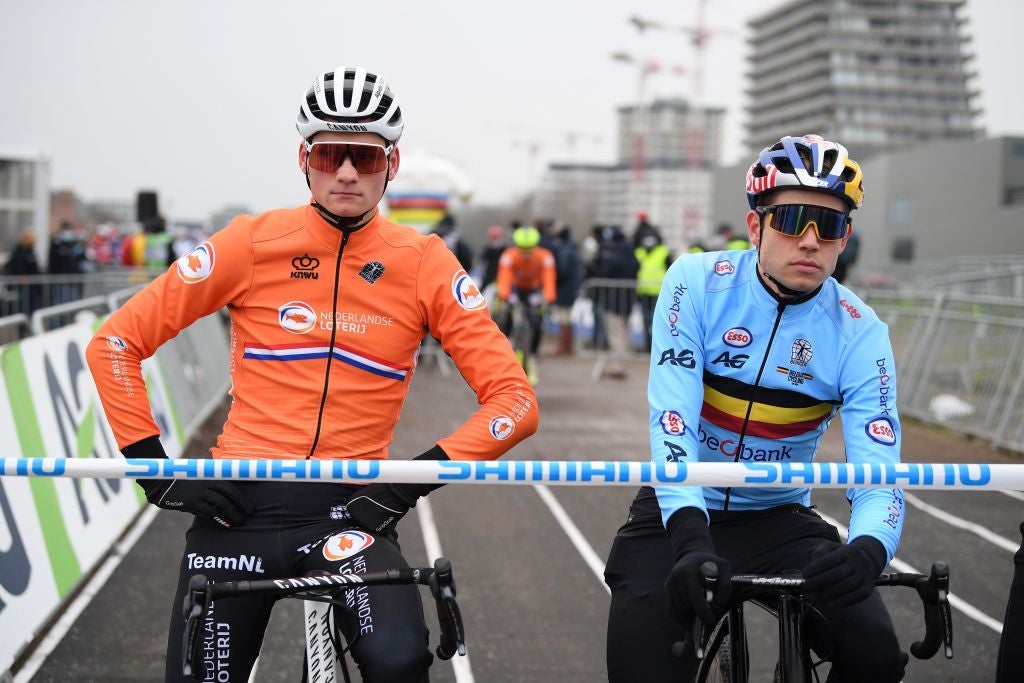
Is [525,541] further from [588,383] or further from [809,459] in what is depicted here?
[588,383]

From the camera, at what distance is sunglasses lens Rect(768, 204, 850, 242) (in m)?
3.37

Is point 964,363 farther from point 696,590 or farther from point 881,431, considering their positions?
point 696,590

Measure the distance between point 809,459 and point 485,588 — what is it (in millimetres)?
3527

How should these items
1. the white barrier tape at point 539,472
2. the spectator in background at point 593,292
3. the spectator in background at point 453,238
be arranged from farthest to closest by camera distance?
1. the spectator in background at point 593,292
2. the spectator in background at point 453,238
3. the white barrier tape at point 539,472

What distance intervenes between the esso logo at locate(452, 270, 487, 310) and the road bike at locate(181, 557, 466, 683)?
36.7 inches

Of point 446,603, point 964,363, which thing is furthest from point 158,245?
point 446,603

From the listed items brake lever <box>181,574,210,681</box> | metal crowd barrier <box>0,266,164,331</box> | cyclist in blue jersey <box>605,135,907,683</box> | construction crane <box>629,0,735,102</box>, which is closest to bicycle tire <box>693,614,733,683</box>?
cyclist in blue jersey <box>605,135,907,683</box>

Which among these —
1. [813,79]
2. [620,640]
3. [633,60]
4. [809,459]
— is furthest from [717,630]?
[813,79]

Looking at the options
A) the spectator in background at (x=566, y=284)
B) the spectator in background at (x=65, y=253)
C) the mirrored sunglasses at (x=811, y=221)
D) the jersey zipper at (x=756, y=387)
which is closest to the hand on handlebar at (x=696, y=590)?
the jersey zipper at (x=756, y=387)

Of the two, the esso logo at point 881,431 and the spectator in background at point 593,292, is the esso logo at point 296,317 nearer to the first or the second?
the esso logo at point 881,431

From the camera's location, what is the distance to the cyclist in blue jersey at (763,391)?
128 inches

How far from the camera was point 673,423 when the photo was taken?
3.34 meters

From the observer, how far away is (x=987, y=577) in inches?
281

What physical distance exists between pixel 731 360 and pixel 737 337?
8 cm
